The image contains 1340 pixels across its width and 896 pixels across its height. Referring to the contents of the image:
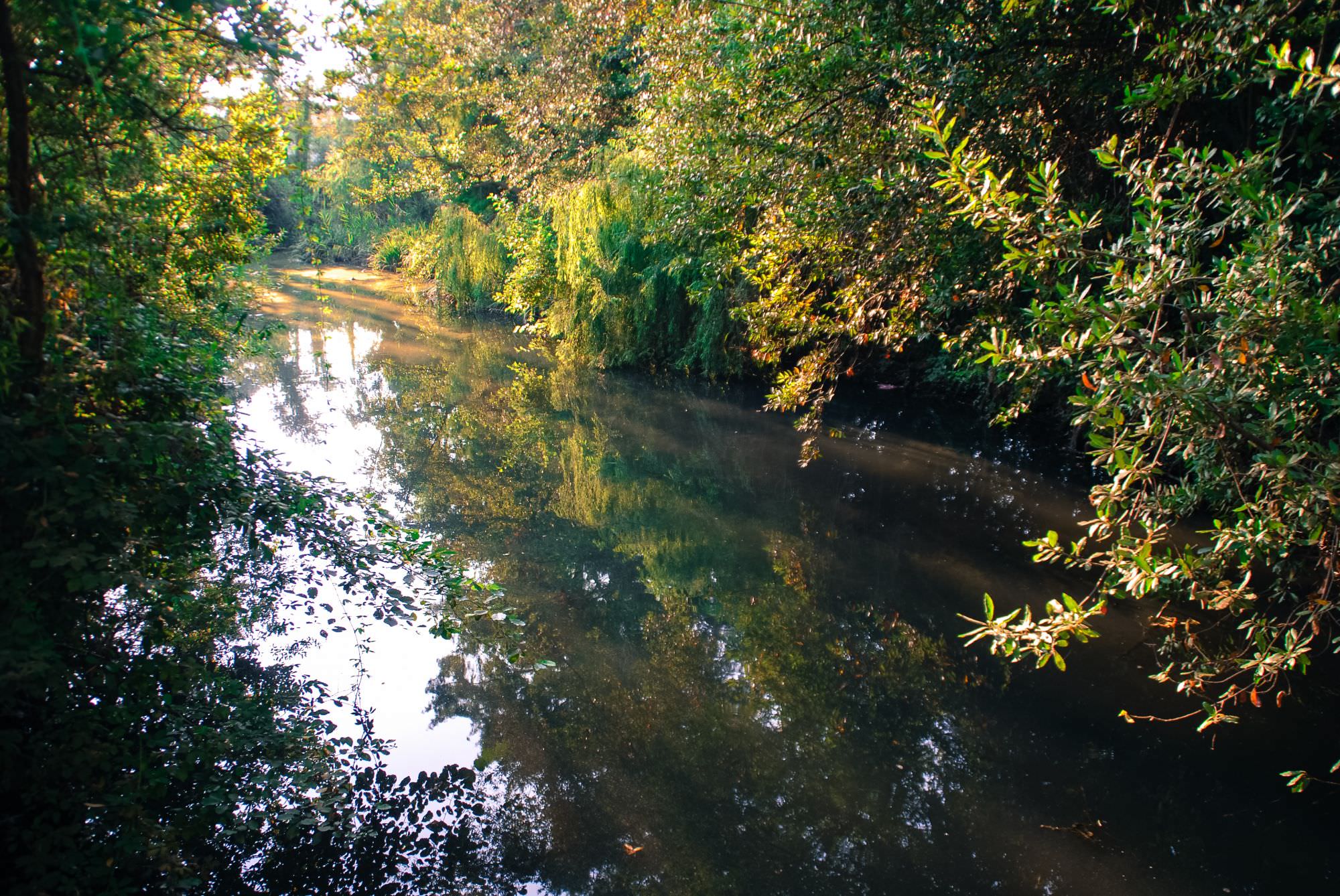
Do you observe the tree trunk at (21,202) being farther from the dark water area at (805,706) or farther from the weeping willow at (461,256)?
the weeping willow at (461,256)

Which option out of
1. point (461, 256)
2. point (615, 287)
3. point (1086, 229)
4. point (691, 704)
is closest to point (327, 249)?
point (691, 704)

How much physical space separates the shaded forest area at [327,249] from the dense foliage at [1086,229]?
0.03 metres

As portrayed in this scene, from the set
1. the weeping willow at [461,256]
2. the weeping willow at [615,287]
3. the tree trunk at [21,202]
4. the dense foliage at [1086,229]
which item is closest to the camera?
the tree trunk at [21,202]

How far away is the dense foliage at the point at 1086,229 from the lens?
2.94m

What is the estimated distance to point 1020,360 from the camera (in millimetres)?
3365

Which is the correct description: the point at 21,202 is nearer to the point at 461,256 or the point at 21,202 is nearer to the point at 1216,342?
the point at 1216,342

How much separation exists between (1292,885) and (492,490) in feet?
23.8

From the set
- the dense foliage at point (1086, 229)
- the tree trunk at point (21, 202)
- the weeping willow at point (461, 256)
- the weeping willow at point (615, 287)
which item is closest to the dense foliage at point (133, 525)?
the tree trunk at point (21, 202)

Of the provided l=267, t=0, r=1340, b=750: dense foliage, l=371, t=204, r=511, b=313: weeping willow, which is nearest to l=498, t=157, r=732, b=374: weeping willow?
l=267, t=0, r=1340, b=750: dense foliage

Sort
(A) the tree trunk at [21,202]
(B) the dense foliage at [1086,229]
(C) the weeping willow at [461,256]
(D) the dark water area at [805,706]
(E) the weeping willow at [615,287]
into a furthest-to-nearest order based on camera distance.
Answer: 1. (C) the weeping willow at [461,256]
2. (E) the weeping willow at [615,287]
3. (D) the dark water area at [805,706]
4. (B) the dense foliage at [1086,229]
5. (A) the tree trunk at [21,202]

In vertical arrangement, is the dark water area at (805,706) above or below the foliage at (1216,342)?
below

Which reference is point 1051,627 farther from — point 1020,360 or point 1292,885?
point 1292,885

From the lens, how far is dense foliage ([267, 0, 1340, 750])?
294cm

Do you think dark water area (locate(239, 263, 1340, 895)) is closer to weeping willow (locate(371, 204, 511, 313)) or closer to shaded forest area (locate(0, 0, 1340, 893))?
shaded forest area (locate(0, 0, 1340, 893))
